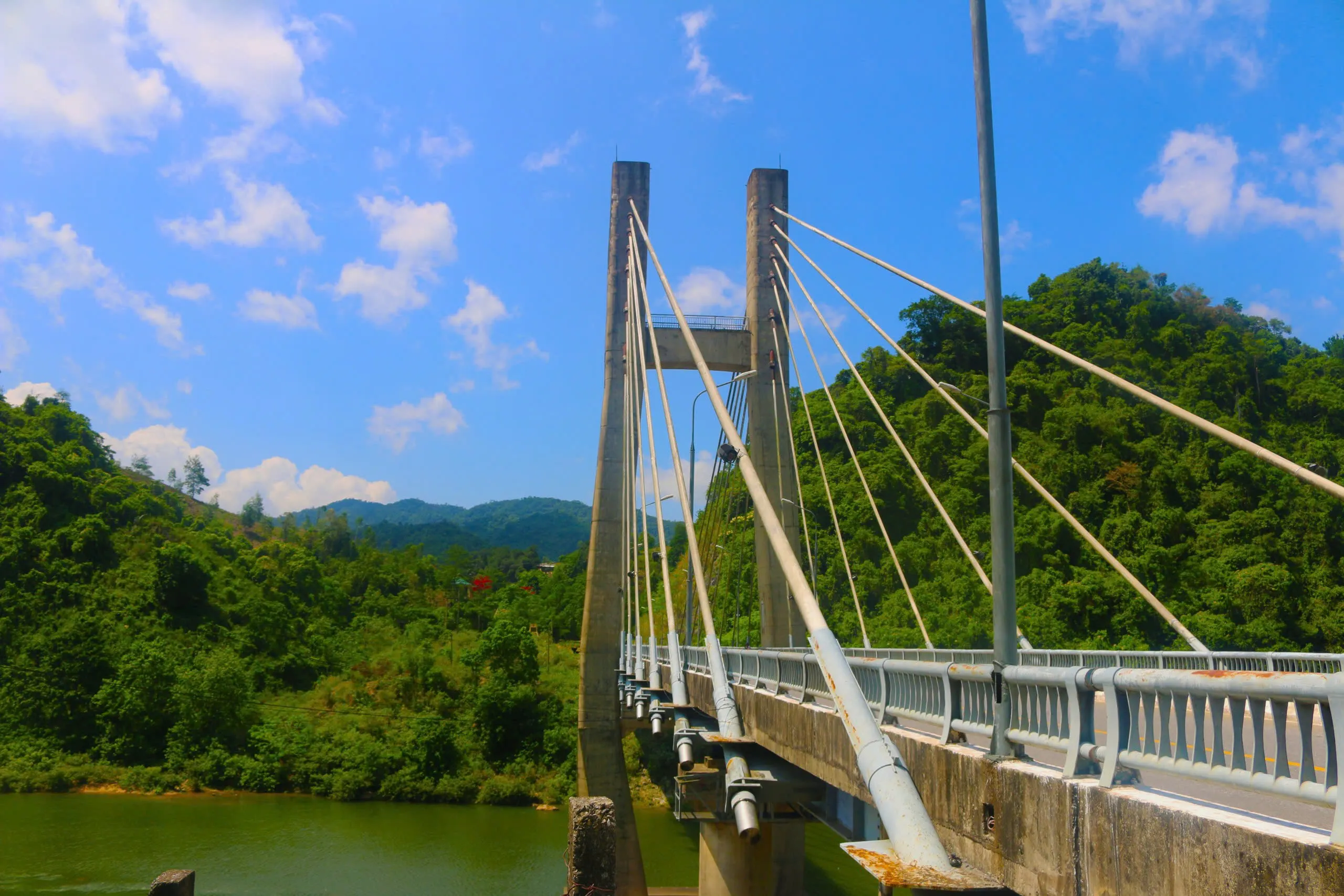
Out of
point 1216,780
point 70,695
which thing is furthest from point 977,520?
point 70,695

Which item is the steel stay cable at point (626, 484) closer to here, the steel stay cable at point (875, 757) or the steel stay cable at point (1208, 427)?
the steel stay cable at point (1208, 427)

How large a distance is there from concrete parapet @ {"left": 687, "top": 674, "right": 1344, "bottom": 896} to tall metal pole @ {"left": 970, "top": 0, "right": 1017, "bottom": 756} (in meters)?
0.38

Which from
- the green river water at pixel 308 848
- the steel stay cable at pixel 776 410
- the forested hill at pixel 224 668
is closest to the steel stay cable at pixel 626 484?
the steel stay cable at pixel 776 410

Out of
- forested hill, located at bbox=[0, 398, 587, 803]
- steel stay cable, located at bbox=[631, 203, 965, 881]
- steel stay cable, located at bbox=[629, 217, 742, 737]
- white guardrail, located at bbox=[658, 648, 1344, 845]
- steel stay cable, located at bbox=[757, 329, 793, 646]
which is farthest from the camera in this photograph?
forested hill, located at bbox=[0, 398, 587, 803]

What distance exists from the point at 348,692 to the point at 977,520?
2889 centimetres

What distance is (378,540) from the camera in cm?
17912

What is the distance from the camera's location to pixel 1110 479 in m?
37.2

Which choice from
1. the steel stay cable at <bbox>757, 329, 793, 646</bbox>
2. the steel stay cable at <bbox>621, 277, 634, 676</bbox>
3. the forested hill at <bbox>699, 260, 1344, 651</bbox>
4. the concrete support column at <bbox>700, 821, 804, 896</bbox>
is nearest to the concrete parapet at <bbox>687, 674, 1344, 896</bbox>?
the concrete support column at <bbox>700, 821, 804, 896</bbox>

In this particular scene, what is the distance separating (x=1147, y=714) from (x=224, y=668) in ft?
147

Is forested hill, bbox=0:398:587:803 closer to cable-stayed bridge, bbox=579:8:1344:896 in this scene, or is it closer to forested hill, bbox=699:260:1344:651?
forested hill, bbox=699:260:1344:651

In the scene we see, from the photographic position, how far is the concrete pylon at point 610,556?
2423 cm

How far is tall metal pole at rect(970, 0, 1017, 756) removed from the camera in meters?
5.27

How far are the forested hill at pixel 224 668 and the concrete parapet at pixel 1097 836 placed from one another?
34.5 m

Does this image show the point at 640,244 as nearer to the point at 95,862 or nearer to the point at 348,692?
the point at 95,862
